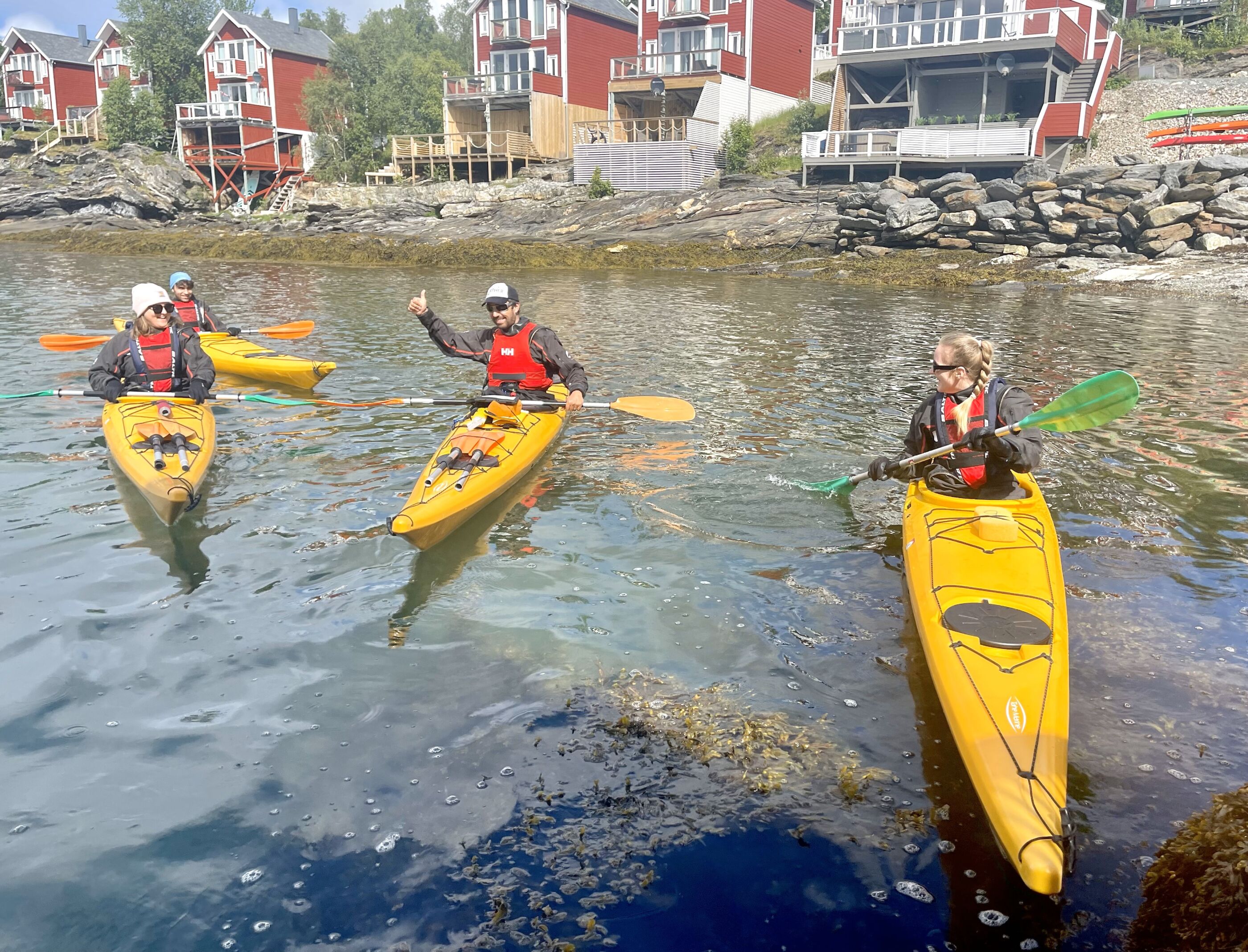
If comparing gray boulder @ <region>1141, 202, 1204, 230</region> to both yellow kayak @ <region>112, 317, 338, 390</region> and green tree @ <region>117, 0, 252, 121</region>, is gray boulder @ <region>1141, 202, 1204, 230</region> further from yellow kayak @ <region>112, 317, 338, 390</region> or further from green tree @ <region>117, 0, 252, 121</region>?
green tree @ <region>117, 0, 252, 121</region>

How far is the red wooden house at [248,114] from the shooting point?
141 feet

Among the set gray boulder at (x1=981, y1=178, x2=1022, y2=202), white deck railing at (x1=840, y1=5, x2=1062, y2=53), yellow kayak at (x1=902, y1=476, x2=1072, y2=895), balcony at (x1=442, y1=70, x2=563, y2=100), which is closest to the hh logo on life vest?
yellow kayak at (x1=902, y1=476, x2=1072, y2=895)

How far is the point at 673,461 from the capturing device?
8547mm

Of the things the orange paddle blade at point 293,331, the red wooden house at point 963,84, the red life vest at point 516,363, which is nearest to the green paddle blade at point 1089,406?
the red life vest at point 516,363

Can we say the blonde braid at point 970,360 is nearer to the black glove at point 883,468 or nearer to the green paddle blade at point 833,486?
the black glove at point 883,468

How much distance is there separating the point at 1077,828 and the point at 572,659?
96.2 inches

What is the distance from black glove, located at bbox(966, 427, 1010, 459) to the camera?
17.1 ft

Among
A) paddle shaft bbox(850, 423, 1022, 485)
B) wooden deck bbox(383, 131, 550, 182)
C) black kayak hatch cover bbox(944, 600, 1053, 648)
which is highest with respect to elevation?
wooden deck bbox(383, 131, 550, 182)

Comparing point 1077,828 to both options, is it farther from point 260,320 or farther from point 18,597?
point 260,320

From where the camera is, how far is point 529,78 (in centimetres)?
3644

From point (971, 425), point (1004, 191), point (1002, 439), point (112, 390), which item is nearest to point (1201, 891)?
point (1002, 439)

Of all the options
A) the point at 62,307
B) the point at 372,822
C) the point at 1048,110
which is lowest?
the point at 372,822

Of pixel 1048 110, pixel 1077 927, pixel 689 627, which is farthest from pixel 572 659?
pixel 1048 110

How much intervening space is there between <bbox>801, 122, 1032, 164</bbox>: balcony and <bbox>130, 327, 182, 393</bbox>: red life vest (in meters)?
23.7
